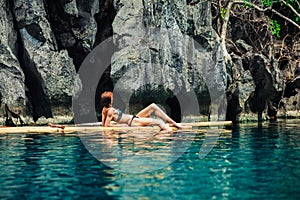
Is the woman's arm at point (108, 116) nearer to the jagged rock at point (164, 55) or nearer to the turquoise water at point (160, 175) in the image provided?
the turquoise water at point (160, 175)

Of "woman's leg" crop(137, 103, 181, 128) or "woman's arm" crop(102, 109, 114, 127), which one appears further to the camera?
"woman's leg" crop(137, 103, 181, 128)

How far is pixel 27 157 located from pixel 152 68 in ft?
30.0

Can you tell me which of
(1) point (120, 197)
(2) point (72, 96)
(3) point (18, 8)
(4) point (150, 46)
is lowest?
(1) point (120, 197)

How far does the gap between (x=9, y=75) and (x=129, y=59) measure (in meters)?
3.60

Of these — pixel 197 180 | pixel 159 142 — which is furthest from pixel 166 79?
pixel 197 180

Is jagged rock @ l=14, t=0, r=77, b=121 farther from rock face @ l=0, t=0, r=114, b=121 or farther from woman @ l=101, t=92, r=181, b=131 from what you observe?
Result: woman @ l=101, t=92, r=181, b=131

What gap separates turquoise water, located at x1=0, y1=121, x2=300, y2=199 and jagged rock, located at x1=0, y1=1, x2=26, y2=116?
5967mm

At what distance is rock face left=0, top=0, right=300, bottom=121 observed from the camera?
1545cm

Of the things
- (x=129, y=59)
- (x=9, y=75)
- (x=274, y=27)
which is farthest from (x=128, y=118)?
(x=274, y=27)

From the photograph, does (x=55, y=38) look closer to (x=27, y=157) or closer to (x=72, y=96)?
(x=72, y=96)

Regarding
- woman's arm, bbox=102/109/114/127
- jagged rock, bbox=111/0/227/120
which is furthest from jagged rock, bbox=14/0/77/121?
woman's arm, bbox=102/109/114/127

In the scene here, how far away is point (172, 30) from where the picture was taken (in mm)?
17062

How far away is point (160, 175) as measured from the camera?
5.86 m

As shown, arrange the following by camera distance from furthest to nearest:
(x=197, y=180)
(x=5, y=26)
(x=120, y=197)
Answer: (x=5, y=26)
(x=197, y=180)
(x=120, y=197)
